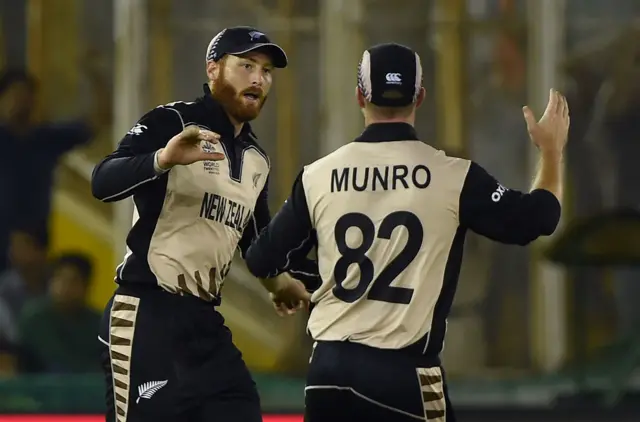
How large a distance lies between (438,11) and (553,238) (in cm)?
171

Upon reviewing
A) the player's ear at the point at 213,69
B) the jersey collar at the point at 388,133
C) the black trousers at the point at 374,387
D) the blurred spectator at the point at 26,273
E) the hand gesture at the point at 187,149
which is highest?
the player's ear at the point at 213,69

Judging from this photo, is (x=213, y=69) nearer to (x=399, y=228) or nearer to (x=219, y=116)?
(x=219, y=116)

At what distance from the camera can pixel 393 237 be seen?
374 centimetres

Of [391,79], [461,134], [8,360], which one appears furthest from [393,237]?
[8,360]

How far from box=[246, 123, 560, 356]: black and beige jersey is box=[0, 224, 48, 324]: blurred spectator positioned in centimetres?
572

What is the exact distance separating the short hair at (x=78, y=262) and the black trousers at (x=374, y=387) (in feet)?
18.5

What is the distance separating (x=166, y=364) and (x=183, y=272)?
30cm

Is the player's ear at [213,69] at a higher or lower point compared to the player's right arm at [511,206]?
higher

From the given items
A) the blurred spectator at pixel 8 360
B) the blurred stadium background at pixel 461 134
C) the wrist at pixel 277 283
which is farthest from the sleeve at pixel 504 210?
the blurred spectator at pixel 8 360

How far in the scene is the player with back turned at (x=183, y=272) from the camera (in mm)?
4387

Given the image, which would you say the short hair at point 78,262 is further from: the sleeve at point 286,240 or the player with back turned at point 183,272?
the sleeve at point 286,240

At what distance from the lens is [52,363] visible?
30.6 feet

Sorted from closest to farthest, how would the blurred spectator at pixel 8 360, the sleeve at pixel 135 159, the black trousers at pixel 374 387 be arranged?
the black trousers at pixel 374 387 → the sleeve at pixel 135 159 → the blurred spectator at pixel 8 360

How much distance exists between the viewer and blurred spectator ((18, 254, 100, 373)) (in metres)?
9.26
